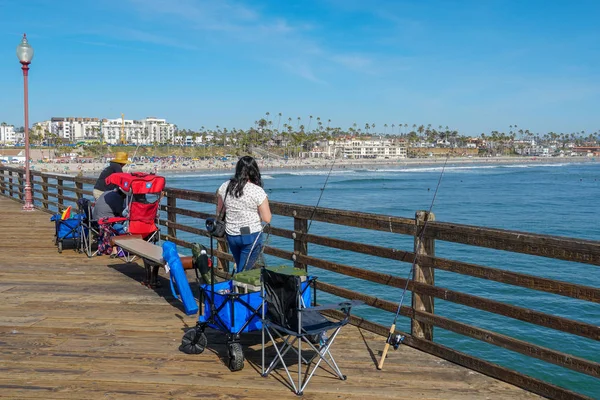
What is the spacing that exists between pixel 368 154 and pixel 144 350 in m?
191

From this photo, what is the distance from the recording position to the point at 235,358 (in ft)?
13.3

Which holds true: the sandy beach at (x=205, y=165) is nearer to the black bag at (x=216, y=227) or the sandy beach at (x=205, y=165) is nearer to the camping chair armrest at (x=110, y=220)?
the camping chair armrest at (x=110, y=220)

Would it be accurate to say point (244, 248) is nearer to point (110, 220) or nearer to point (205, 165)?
point (110, 220)

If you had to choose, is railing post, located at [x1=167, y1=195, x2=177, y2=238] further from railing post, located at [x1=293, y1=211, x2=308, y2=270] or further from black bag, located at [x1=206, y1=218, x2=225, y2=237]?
black bag, located at [x1=206, y1=218, x2=225, y2=237]

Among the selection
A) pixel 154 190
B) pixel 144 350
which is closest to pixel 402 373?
pixel 144 350

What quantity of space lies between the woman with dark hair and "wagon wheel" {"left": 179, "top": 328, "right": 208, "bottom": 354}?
28.2 inches

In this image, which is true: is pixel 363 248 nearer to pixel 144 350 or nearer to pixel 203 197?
pixel 144 350

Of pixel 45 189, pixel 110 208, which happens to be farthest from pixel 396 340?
pixel 45 189

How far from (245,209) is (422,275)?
1.54 m

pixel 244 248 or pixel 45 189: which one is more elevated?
pixel 244 248

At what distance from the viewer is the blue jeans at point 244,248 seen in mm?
4738

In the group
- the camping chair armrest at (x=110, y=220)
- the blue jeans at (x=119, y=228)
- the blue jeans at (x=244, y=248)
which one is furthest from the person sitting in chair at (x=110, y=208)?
the blue jeans at (x=244, y=248)

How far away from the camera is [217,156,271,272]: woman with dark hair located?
459cm

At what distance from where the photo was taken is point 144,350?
4508 mm
